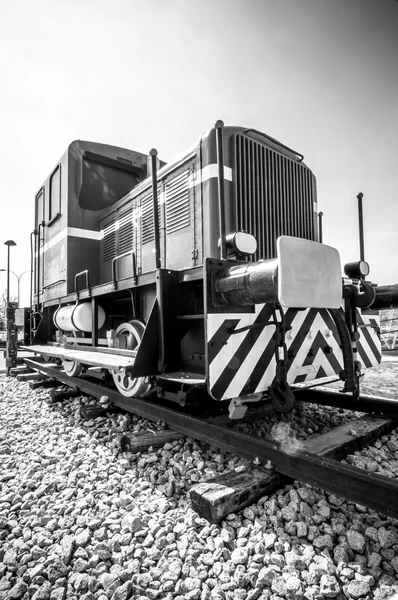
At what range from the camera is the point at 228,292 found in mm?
2248

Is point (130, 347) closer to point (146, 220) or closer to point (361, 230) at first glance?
point (146, 220)

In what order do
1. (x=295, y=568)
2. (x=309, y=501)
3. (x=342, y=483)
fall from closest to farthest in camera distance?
(x=295, y=568), (x=342, y=483), (x=309, y=501)

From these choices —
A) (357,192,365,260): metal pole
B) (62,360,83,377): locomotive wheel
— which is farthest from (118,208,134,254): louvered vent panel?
Result: (357,192,365,260): metal pole

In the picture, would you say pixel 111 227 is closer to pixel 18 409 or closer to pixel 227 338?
pixel 18 409

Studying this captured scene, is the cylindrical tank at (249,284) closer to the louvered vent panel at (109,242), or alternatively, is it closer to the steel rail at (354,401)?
the steel rail at (354,401)

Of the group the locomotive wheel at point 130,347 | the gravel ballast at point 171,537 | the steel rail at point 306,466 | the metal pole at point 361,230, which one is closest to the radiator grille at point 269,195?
the metal pole at point 361,230

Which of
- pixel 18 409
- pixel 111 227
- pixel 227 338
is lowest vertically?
pixel 18 409

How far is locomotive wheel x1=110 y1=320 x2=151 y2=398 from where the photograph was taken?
129 inches

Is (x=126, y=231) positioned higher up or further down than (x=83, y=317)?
higher up

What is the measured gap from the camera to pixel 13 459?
106 inches

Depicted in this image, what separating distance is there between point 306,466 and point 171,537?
0.78 m

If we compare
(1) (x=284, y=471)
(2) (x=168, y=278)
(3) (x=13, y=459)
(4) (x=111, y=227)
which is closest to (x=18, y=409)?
(3) (x=13, y=459)

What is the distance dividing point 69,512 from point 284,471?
48.7 inches

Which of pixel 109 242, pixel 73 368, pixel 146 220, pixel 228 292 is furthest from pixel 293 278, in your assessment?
pixel 73 368
